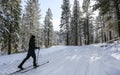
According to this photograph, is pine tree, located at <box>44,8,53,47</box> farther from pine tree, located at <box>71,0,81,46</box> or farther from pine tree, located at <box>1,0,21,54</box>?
pine tree, located at <box>1,0,21,54</box>

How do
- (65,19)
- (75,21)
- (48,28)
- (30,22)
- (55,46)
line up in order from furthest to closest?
1. (48,28)
2. (75,21)
3. (65,19)
4. (30,22)
5. (55,46)

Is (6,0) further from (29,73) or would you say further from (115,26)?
(29,73)

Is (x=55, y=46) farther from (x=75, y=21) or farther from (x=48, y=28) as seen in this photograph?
(x=48, y=28)

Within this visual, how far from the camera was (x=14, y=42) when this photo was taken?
1432 inches

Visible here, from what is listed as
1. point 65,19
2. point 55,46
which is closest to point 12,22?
point 55,46

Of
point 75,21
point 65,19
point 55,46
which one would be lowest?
point 55,46

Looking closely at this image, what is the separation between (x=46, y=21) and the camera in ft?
235

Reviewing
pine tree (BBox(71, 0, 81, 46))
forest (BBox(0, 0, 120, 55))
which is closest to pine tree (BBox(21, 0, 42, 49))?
forest (BBox(0, 0, 120, 55))

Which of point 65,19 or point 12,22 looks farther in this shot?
point 65,19

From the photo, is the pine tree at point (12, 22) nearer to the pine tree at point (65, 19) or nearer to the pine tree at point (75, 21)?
the pine tree at point (65, 19)

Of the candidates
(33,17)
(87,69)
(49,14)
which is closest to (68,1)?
(49,14)

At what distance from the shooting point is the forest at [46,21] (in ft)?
101

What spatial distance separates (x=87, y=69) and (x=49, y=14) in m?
61.8

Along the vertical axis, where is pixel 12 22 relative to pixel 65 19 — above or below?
below
